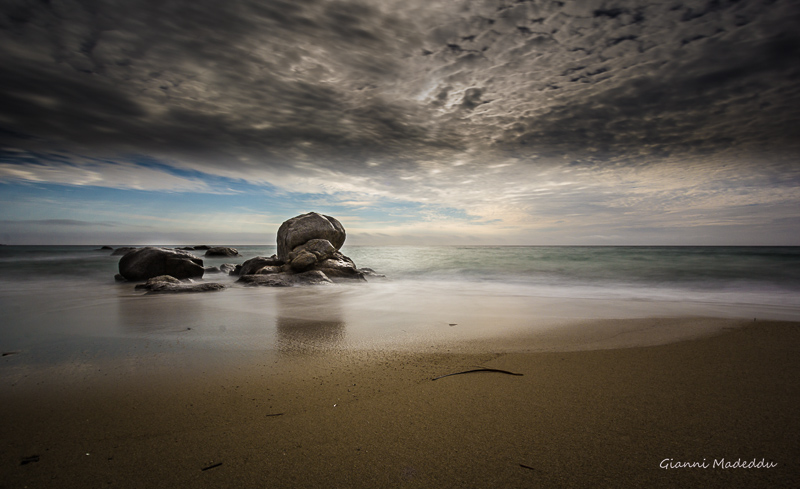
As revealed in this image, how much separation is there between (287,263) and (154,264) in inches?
178

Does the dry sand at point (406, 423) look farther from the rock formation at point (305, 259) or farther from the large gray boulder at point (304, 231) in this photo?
the large gray boulder at point (304, 231)

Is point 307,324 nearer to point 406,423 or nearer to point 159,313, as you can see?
point 159,313

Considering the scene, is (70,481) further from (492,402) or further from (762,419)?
(762,419)

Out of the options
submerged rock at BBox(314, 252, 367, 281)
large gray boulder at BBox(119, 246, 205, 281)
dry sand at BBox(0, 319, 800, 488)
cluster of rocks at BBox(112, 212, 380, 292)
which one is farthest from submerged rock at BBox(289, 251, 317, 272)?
dry sand at BBox(0, 319, 800, 488)

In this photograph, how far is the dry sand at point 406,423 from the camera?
168 centimetres

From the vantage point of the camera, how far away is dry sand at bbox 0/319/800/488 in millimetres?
1678

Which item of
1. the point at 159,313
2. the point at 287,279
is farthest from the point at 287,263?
the point at 159,313

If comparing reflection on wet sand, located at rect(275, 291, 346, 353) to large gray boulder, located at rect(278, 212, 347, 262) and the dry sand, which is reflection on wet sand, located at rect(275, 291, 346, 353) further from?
large gray boulder, located at rect(278, 212, 347, 262)

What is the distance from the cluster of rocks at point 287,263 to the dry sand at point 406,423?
7475 millimetres

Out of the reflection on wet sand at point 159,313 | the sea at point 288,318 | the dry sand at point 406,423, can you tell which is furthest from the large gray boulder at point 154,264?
the dry sand at point 406,423

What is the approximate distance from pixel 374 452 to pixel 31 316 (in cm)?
Answer: 726

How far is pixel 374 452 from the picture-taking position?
1.85m

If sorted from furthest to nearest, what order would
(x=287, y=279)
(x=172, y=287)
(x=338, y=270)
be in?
(x=338, y=270) < (x=287, y=279) < (x=172, y=287)

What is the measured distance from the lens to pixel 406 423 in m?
2.13
